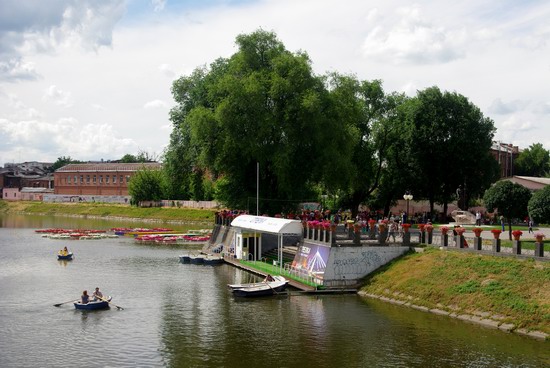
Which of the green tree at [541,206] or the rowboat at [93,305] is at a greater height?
the green tree at [541,206]

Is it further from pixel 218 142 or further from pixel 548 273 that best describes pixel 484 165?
pixel 548 273

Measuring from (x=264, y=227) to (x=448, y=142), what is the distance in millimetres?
36652

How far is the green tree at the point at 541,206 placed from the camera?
43.4 metres

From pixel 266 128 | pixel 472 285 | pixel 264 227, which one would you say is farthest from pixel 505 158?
A: pixel 472 285

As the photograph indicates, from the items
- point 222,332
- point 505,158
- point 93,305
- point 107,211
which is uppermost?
point 505,158

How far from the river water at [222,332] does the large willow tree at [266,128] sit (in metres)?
16.7

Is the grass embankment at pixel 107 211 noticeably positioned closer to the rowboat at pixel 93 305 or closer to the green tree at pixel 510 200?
the green tree at pixel 510 200

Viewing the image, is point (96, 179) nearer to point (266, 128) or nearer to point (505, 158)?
point (505, 158)

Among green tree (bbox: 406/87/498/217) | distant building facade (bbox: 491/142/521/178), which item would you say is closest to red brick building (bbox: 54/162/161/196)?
distant building facade (bbox: 491/142/521/178)

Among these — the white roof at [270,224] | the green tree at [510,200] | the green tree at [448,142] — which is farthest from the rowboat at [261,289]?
the green tree at [448,142]

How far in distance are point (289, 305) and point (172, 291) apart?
9836 millimetres

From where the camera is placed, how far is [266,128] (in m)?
58.8

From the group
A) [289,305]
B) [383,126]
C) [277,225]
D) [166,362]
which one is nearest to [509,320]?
[289,305]

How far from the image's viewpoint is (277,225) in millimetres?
49594
